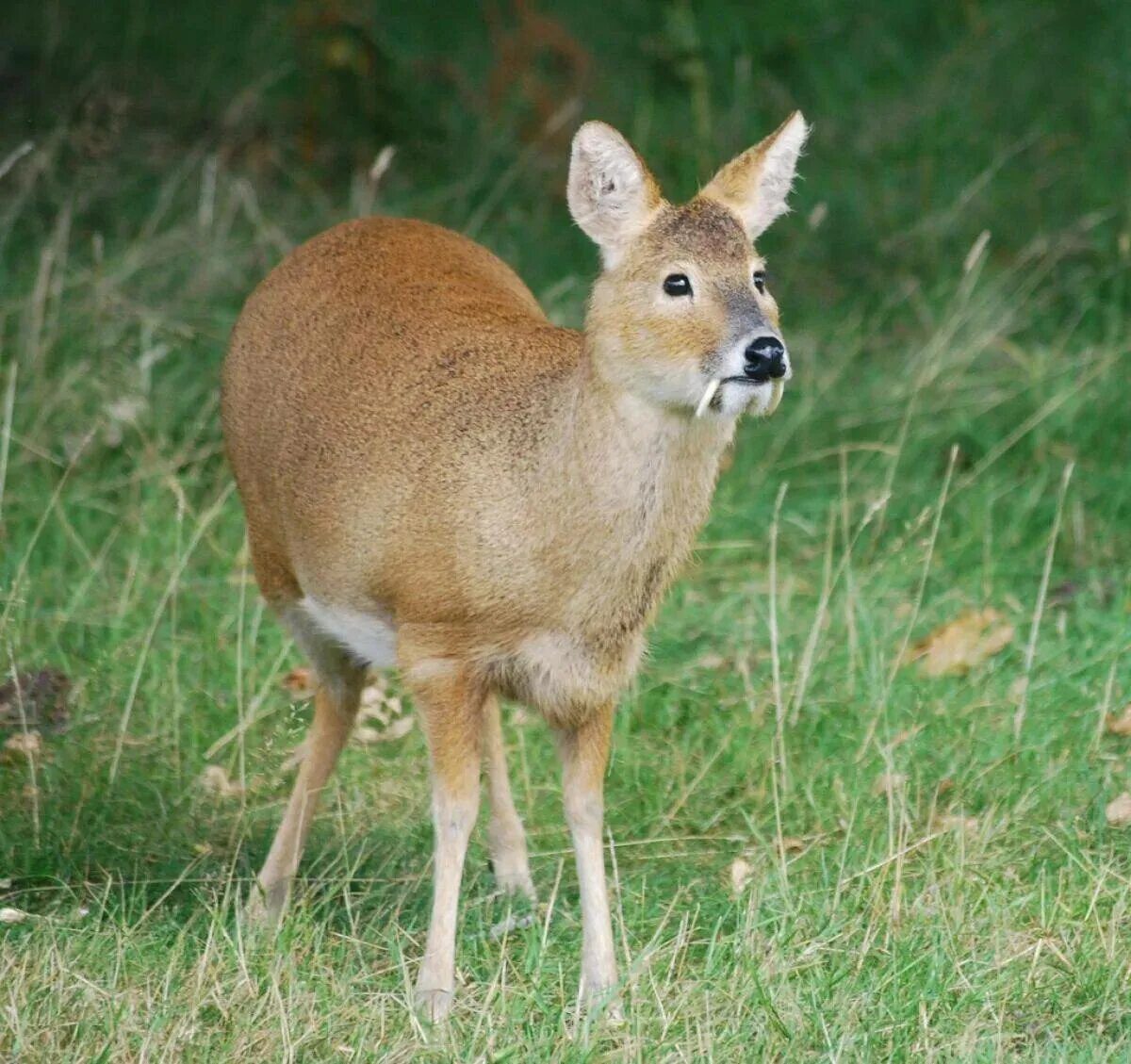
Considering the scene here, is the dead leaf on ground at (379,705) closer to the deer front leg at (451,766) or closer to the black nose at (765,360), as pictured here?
the deer front leg at (451,766)

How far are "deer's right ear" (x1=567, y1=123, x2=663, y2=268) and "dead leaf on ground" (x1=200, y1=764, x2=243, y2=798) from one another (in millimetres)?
1633

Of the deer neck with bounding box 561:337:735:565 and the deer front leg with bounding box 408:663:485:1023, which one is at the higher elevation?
the deer neck with bounding box 561:337:735:565

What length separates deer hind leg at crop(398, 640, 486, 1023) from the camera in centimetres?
444

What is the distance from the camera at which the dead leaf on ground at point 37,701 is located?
16.9 ft

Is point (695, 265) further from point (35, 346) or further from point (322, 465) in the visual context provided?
point (35, 346)

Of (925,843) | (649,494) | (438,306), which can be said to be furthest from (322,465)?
(925,843)

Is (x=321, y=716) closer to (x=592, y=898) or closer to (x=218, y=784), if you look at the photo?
(x=218, y=784)

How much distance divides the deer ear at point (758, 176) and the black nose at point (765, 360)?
56 cm

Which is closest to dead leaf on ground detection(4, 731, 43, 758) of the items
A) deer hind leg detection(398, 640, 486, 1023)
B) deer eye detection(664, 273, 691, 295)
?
deer hind leg detection(398, 640, 486, 1023)

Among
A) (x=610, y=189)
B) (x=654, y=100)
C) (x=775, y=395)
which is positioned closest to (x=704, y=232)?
(x=610, y=189)

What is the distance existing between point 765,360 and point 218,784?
194cm

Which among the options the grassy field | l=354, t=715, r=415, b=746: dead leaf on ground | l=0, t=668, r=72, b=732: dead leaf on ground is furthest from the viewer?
l=354, t=715, r=415, b=746: dead leaf on ground

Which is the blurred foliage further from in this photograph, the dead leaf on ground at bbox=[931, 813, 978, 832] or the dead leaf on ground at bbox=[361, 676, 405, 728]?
the dead leaf on ground at bbox=[931, 813, 978, 832]

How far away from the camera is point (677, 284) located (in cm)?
427
